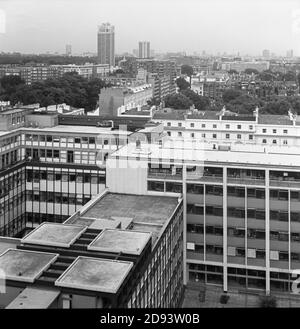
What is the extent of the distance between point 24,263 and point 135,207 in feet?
4.92

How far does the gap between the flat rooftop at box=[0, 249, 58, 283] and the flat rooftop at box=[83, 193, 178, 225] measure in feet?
3.52

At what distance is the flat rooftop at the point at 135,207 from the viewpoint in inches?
128

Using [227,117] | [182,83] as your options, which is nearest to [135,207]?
[227,117]

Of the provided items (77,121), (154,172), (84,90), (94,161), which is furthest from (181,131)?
(84,90)

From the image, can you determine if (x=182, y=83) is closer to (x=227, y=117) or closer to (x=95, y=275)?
(x=227, y=117)

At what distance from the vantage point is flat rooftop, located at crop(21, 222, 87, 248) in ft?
7.61

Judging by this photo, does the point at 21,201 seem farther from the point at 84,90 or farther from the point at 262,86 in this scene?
the point at 262,86

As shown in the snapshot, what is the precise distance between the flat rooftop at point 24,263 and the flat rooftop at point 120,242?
9.6 inches

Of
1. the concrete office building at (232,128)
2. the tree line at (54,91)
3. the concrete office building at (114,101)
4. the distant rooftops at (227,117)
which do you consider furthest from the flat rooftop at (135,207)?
the tree line at (54,91)

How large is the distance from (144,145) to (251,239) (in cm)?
125

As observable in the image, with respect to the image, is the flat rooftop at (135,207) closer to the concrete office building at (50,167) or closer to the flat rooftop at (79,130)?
the concrete office building at (50,167)

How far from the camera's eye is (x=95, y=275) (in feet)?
6.30

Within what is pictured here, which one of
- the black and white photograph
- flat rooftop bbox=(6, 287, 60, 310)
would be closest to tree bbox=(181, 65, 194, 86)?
the black and white photograph

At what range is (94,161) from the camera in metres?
4.79
